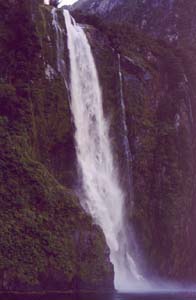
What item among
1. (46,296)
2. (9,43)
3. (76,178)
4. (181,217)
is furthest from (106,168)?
(46,296)

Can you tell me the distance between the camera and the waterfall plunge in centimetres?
5016

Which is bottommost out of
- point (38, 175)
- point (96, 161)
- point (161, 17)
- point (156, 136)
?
point (38, 175)

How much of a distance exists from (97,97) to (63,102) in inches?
152

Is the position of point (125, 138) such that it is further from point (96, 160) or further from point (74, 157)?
point (74, 157)

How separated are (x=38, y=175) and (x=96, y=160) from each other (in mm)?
8117

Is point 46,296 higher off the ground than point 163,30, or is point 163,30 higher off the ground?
Answer: point 163,30

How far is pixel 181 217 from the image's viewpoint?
56.5 meters

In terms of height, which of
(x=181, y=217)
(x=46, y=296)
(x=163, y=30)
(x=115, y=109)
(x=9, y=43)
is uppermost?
(x=163, y=30)

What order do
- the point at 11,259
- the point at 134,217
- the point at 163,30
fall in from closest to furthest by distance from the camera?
the point at 11,259
the point at 134,217
the point at 163,30

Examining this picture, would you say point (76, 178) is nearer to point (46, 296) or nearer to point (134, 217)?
point (134, 217)

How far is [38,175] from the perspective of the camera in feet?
149

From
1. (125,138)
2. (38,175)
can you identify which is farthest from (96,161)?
(38,175)

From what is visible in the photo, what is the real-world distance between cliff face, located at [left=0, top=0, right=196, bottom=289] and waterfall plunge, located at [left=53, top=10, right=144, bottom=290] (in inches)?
32.7

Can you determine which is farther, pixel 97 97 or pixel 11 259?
pixel 97 97
